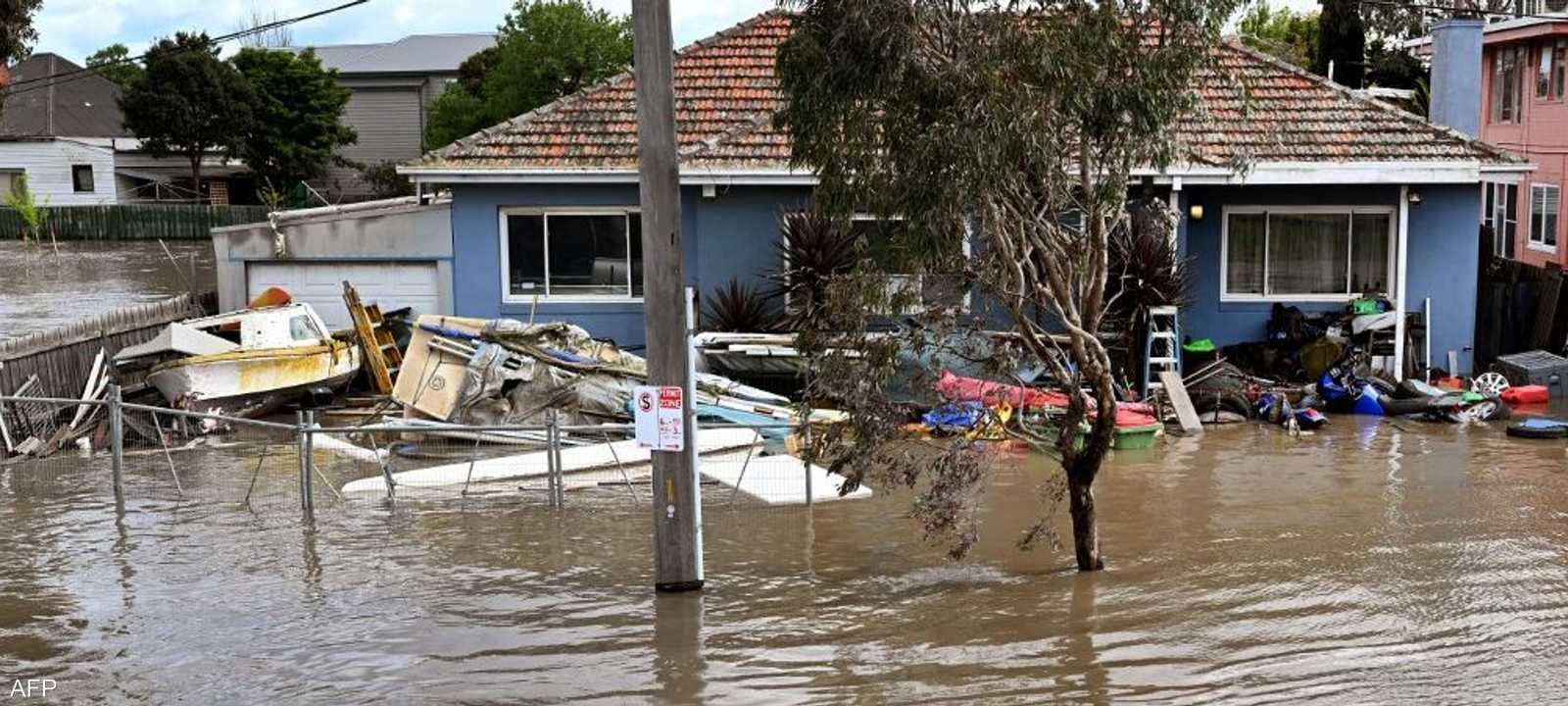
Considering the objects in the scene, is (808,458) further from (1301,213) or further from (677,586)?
(1301,213)

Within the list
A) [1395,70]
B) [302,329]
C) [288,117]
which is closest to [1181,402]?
[302,329]

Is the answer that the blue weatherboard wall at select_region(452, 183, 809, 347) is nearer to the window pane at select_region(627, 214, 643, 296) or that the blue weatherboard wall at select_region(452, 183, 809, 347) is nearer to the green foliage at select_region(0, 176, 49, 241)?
the window pane at select_region(627, 214, 643, 296)

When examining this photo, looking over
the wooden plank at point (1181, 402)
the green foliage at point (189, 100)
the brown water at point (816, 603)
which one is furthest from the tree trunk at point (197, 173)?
the wooden plank at point (1181, 402)

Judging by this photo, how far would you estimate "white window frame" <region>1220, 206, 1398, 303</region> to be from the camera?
886 inches

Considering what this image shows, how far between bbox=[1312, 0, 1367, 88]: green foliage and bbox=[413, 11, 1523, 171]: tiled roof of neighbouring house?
22.7 m

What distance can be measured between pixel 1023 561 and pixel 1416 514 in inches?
160

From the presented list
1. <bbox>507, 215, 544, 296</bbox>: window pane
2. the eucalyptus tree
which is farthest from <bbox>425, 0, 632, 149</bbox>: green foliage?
the eucalyptus tree

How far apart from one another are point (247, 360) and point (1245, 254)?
43.8ft

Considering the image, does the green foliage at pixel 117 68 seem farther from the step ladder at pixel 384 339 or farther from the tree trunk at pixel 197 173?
the step ladder at pixel 384 339

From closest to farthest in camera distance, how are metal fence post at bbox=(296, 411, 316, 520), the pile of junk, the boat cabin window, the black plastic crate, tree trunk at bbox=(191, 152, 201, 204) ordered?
metal fence post at bbox=(296, 411, 316, 520) → the pile of junk → the black plastic crate → the boat cabin window → tree trunk at bbox=(191, 152, 201, 204)

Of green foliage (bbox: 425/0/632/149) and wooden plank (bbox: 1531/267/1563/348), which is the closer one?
wooden plank (bbox: 1531/267/1563/348)

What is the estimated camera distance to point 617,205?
2284 cm

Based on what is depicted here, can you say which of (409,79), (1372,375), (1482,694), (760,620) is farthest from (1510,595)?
(409,79)

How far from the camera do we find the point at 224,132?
58.0 metres
